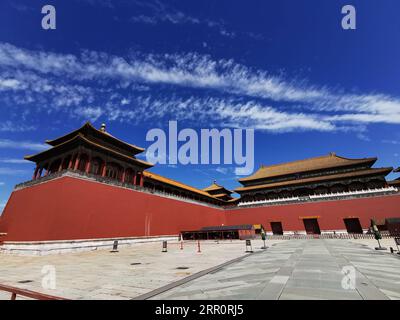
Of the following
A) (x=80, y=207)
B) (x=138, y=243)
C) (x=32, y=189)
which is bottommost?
(x=138, y=243)

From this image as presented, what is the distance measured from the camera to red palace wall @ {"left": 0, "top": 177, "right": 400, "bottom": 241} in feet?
47.8

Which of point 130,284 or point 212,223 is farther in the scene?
point 212,223

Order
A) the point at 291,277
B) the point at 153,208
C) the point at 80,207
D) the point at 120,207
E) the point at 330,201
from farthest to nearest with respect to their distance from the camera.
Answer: the point at 330,201 < the point at 153,208 < the point at 120,207 < the point at 80,207 < the point at 291,277

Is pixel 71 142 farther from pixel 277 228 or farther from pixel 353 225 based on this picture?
pixel 353 225

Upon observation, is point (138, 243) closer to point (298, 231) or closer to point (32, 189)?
point (32, 189)

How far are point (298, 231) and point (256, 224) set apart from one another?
5.32 m

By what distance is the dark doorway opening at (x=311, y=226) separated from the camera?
26625 millimetres

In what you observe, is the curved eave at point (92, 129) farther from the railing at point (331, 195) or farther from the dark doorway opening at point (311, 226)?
the dark doorway opening at point (311, 226)

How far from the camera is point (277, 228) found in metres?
28.9

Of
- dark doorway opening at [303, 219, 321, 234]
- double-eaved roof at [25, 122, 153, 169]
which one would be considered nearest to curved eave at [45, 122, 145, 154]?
double-eaved roof at [25, 122, 153, 169]

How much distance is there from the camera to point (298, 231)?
27.2m
